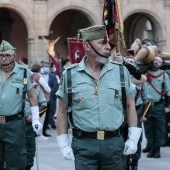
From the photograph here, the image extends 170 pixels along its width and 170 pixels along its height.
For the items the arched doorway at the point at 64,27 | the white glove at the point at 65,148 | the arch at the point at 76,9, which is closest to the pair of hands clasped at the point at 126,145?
the white glove at the point at 65,148

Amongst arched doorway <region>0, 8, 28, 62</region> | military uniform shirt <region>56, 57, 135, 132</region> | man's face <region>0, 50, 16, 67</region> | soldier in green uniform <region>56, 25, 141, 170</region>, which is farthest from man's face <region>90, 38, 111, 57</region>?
arched doorway <region>0, 8, 28, 62</region>

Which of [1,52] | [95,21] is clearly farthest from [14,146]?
[95,21]

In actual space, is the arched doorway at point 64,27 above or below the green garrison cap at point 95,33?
above

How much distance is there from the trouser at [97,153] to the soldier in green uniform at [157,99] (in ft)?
16.2

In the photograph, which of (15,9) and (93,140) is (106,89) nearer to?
A: (93,140)

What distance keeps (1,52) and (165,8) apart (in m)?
21.0

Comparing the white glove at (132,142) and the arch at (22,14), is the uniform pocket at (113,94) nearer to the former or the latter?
the white glove at (132,142)

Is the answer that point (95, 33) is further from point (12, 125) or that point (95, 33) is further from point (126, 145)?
point (12, 125)

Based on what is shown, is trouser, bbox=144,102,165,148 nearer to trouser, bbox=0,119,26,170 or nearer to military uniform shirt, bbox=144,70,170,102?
military uniform shirt, bbox=144,70,170,102

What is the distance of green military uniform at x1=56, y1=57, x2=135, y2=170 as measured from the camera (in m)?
4.14

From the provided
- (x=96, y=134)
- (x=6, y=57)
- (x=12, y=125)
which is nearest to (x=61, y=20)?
(x=6, y=57)

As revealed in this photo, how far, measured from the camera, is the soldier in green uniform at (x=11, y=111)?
5.84m

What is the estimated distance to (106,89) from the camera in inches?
166

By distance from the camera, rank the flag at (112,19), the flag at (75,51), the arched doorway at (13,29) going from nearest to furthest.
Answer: the flag at (112,19), the flag at (75,51), the arched doorway at (13,29)
